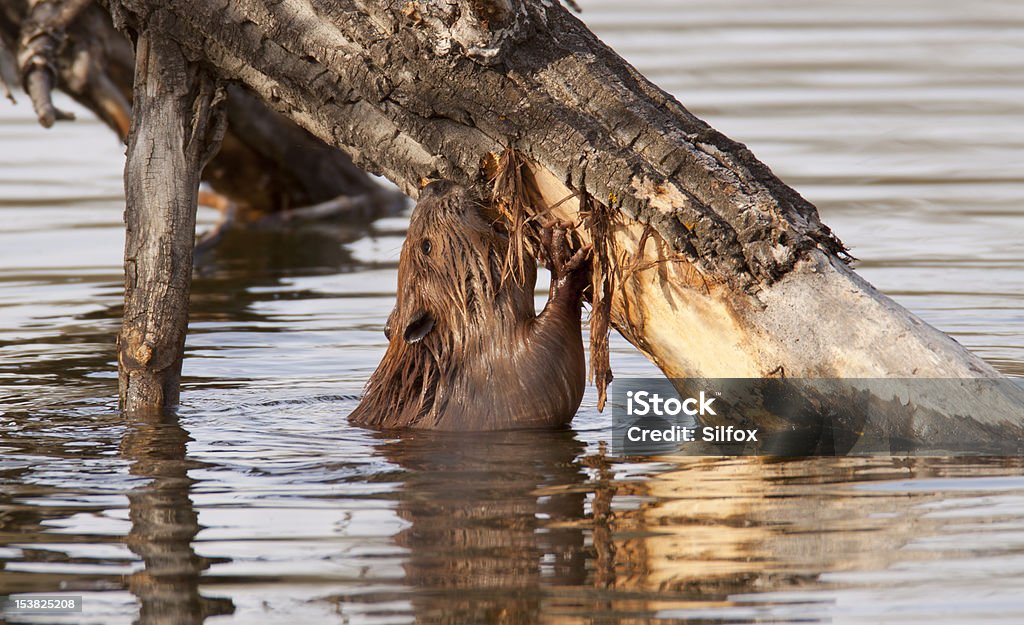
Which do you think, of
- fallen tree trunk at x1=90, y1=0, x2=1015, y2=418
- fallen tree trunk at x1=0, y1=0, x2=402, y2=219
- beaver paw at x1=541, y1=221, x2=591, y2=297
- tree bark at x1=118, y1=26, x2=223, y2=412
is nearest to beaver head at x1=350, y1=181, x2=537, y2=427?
beaver paw at x1=541, y1=221, x2=591, y2=297

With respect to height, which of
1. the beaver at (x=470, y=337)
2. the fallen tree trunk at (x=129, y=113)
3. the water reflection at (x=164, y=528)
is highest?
the fallen tree trunk at (x=129, y=113)

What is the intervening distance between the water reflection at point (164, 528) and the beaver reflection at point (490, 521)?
56 centimetres

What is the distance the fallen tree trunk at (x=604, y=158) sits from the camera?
5.25m

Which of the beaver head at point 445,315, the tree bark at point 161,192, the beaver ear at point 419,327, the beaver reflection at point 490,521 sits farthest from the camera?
the beaver ear at point 419,327

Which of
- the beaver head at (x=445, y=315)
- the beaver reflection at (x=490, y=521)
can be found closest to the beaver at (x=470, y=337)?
the beaver head at (x=445, y=315)

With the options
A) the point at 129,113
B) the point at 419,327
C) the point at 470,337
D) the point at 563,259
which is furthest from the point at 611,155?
the point at 129,113

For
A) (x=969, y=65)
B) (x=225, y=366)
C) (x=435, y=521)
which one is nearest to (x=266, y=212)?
(x=225, y=366)

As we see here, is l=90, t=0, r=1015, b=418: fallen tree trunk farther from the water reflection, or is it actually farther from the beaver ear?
the water reflection

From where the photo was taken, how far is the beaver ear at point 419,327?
6.37 m

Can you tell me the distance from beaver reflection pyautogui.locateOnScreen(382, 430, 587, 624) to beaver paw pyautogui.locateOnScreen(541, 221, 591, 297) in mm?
575

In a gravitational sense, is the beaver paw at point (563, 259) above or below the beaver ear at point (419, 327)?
above

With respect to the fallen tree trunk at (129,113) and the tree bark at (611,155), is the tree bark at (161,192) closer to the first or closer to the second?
the tree bark at (611,155)

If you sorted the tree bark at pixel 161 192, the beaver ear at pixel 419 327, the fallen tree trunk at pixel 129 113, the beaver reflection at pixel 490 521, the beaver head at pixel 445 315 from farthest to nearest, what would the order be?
the fallen tree trunk at pixel 129 113 → the beaver ear at pixel 419 327 → the beaver head at pixel 445 315 → the tree bark at pixel 161 192 → the beaver reflection at pixel 490 521

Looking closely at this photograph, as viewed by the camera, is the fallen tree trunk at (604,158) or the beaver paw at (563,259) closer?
the fallen tree trunk at (604,158)
